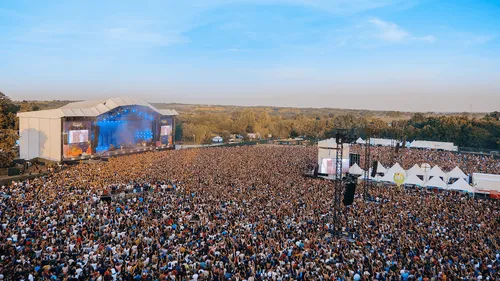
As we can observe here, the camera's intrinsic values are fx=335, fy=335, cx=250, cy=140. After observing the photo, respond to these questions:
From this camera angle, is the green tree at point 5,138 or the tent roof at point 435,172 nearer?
the tent roof at point 435,172

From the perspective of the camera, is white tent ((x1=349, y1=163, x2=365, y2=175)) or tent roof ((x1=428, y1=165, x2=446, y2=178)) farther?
white tent ((x1=349, y1=163, x2=365, y2=175))

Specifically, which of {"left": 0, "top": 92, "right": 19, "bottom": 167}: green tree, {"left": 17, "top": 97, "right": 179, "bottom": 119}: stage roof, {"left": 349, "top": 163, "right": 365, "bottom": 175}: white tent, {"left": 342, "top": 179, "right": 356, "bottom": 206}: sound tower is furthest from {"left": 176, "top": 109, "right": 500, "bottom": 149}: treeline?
{"left": 0, "top": 92, "right": 19, "bottom": 167}: green tree

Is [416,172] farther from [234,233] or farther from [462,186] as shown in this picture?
[234,233]

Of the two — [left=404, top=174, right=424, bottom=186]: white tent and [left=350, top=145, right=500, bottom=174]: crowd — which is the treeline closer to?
[left=350, top=145, right=500, bottom=174]: crowd

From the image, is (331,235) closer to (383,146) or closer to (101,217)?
(101,217)

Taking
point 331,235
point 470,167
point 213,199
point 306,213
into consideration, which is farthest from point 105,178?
point 470,167

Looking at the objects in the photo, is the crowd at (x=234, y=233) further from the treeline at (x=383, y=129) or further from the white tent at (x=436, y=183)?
the treeline at (x=383, y=129)

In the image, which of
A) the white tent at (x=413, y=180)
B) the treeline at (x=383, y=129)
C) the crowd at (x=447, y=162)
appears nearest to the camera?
the white tent at (x=413, y=180)

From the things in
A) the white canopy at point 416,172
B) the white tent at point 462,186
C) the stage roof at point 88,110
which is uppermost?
the stage roof at point 88,110

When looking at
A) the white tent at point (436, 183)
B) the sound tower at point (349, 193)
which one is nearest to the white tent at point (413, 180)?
the white tent at point (436, 183)

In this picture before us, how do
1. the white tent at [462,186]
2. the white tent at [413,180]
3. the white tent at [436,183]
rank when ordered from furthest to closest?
the white tent at [413,180], the white tent at [436,183], the white tent at [462,186]
